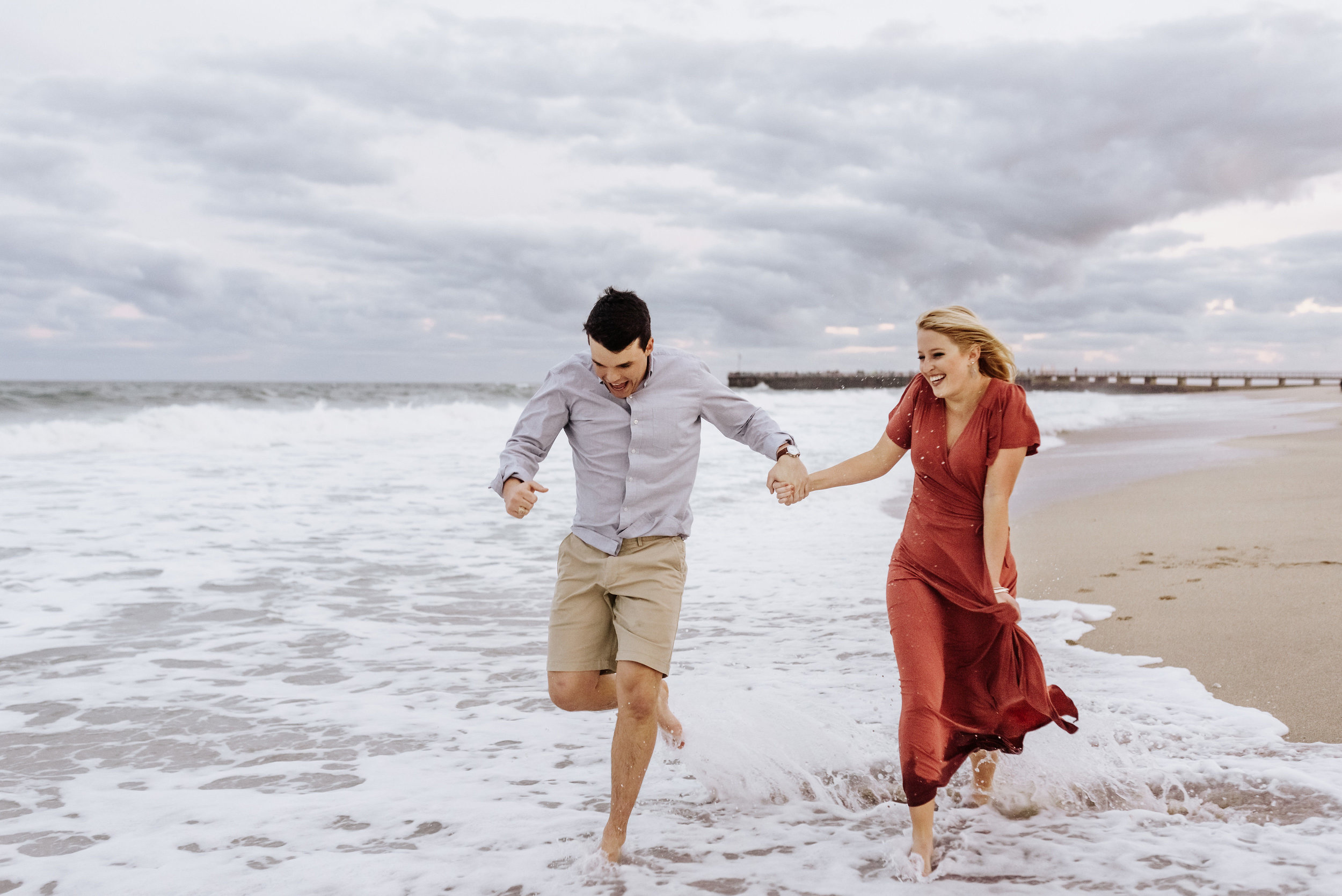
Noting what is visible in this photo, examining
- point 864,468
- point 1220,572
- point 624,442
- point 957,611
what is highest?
point 624,442

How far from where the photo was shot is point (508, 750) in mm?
4570

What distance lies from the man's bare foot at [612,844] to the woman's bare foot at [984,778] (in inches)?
58.8

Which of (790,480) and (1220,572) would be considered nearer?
(790,480)

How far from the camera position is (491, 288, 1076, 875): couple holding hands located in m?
3.37

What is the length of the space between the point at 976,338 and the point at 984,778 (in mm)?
1845

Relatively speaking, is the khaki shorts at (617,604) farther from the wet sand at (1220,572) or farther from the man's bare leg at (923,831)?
the wet sand at (1220,572)

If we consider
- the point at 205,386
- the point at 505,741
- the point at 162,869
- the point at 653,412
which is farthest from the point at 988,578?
the point at 205,386

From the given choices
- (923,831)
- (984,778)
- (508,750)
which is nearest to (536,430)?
(508,750)

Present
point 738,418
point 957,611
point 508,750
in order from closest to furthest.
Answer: point 957,611 < point 738,418 < point 508,750

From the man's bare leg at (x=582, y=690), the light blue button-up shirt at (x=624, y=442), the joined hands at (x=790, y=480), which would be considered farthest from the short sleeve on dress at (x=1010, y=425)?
the man's bare leg at (x=582, y=690)

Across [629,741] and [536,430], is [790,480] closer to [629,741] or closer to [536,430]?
[536,430]

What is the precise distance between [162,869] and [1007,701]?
3.24 m

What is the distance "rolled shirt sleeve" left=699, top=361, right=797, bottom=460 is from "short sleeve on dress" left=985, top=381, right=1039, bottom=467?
77 cm

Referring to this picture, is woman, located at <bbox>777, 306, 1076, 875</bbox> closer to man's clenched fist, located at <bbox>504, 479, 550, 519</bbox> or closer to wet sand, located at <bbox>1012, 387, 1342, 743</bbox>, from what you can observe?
man's clenched fist, located at <bbox>504, 479, 550, 519</bbox>
